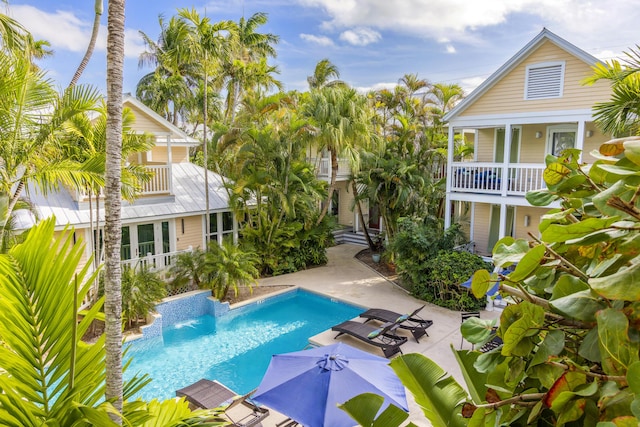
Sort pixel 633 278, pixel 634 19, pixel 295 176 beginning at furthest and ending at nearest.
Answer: pixel 295 176
pixel 634 19
pixel 633 278

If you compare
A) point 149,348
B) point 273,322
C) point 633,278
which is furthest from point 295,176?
point 633,278

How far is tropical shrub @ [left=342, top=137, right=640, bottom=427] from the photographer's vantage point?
98 centimetres

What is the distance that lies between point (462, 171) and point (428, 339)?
6908 millimetres

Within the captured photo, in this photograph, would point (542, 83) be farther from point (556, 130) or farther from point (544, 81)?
point (556, 130)

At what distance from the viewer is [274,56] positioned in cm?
2730

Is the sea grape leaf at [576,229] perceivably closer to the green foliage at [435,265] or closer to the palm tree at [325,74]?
the green foliage at [435,265]

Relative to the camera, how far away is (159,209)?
14.9 m

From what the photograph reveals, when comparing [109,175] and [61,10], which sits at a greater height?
[61,10]

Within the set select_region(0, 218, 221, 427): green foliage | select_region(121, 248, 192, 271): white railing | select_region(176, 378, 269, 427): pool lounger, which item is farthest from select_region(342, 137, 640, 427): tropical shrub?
select_region(121, 248, 192, 271): white railing

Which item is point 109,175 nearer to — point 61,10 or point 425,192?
point 61,10

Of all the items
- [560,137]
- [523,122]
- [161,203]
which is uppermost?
[523,122]

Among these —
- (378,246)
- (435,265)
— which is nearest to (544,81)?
(435,265)

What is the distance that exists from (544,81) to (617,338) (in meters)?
14.3

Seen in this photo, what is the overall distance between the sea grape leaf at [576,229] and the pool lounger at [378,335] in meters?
8.94
